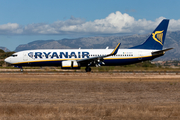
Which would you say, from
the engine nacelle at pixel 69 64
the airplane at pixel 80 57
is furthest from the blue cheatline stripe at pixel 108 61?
the engine nacelle at pixel 69 64

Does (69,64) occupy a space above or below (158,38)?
below

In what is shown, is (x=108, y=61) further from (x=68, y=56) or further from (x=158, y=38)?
(x=158, y=38)

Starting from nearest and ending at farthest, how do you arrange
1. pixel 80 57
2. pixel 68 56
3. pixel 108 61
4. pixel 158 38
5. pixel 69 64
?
pixel 69 64
pixel 68 56
pixel 80 57
pixel 108 61
pixel 158 38

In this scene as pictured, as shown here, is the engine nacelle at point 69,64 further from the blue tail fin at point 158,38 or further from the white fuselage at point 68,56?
the blue tail fin at point 158,38

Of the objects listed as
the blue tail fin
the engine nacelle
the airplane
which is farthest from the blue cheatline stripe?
the blue tail fin

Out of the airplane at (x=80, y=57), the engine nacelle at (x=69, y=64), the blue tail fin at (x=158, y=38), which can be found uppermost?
the blue tail fin at (x=158, y=38)

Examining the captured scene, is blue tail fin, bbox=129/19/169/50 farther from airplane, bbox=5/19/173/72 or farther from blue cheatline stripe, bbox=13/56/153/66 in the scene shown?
blue cheatline stripe, bbox=13/56/153/66

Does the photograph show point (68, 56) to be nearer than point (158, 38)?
Yes

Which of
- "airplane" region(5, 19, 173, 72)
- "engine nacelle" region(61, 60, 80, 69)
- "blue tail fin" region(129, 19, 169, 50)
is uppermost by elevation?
"blue tail fin" region(129, 19, 169, 50)

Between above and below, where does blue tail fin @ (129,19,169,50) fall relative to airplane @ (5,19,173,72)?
above

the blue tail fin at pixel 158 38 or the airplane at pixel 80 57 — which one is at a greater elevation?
the blue tail fin at pixel 158 38

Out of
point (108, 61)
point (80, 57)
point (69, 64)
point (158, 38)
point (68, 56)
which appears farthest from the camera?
point (158, 38)

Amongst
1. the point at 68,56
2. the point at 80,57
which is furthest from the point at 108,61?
the point at 68,56

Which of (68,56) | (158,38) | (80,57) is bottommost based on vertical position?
(80,57)
